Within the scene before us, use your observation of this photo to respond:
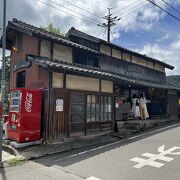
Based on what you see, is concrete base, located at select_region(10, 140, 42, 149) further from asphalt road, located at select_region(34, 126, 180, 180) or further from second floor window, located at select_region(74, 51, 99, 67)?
second floor window, located at select_region(74, 51, 99, 67)

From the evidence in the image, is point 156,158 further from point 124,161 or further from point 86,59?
point 86,59

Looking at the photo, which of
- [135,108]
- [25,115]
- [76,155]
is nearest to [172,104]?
[135,108]

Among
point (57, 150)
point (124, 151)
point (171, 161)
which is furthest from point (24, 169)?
point (171, 161)

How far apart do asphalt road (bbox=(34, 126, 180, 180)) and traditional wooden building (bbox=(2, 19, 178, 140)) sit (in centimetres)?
195

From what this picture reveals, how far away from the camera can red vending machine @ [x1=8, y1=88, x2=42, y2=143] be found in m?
10.1

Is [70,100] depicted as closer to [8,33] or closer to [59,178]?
[59,178]

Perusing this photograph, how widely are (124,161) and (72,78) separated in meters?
5.01

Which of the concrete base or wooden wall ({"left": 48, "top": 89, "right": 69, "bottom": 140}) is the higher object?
wooden wall ({"left": 48, "top": 89, "right": 69, "bottom": 140})

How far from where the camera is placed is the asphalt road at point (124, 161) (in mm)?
6836

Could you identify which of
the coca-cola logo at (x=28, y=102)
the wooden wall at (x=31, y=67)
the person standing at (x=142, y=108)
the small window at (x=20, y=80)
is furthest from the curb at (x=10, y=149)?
the person standing at (x=142, y=108)

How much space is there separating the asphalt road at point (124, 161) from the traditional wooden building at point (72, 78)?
6.40 feet

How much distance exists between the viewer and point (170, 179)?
6.45 m

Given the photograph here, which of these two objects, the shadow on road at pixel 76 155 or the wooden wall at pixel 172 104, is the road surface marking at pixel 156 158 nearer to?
the shadow on road at pixel 76 155

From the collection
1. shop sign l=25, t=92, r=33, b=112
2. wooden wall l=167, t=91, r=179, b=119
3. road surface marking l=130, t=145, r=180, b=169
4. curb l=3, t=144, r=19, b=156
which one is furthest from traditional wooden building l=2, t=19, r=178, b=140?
road surface marking l=130, t=145, r=180, b=169
